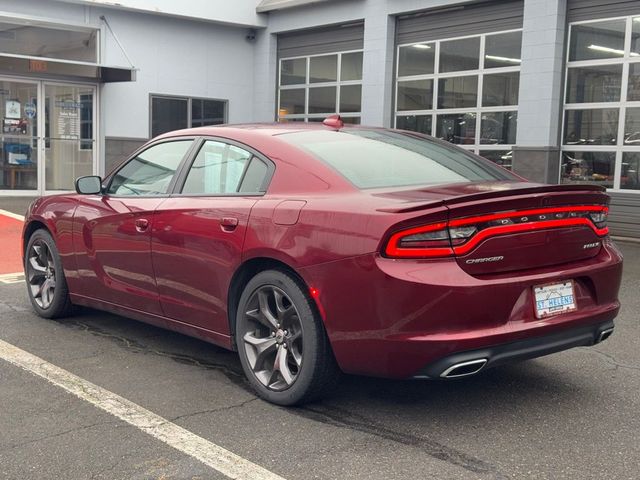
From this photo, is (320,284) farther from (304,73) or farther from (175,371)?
(304,73)

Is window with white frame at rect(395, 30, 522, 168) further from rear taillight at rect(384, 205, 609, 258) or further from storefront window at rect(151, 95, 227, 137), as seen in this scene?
rear taillight at rect(384, 205, 609, 258)

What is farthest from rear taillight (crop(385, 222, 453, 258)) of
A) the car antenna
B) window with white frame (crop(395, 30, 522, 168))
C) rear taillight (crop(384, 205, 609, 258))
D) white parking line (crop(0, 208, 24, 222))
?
window with white frame (crop(395, 30, 522, 168))

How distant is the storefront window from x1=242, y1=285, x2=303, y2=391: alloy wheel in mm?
14643

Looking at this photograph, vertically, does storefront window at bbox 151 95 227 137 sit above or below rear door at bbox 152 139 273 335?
above

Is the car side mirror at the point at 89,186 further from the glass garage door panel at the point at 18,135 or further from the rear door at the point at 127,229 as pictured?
the glass garage door panel at the point at 18,135

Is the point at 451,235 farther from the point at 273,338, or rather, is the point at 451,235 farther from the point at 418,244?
the point at 273,338

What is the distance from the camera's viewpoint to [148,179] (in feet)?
17.1

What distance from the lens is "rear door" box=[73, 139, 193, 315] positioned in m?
4.93

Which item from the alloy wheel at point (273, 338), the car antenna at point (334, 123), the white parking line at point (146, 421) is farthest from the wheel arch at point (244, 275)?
the car antenna at point (334, 123)

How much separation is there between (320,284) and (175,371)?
56.1 inches

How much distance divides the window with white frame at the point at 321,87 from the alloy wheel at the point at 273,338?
1341 centimetres

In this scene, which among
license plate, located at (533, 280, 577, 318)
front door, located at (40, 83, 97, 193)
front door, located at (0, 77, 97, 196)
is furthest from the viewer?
front door, located at (40, 83, 97, 193)

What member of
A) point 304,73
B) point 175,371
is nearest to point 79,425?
point 175,371

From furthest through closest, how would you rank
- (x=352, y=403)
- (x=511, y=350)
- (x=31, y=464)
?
1. (x=352, y=403)
2. (x=511, y=350)
3. (x=31, y=464)
